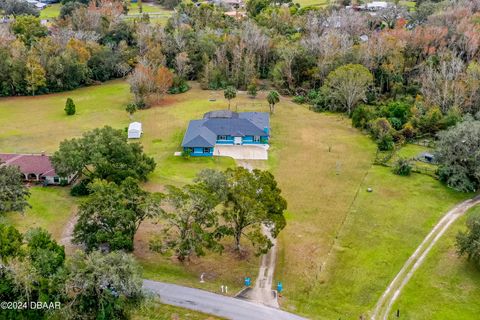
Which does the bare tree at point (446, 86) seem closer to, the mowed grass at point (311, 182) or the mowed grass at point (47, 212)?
the mowed grass at point (311, 182)

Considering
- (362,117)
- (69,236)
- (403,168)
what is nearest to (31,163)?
(69,236)

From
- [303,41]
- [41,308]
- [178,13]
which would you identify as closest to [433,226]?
[41,308]

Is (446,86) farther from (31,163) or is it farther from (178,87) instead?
(31,163)

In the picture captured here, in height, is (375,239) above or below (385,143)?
below

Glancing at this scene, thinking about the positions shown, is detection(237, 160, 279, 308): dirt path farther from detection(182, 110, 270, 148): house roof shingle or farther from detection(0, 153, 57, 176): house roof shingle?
detection(0, 153, 57, 176): house roof shingle

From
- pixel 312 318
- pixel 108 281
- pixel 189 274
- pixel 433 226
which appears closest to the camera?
pixel 108 281

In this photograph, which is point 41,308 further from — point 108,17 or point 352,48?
point 108,17
